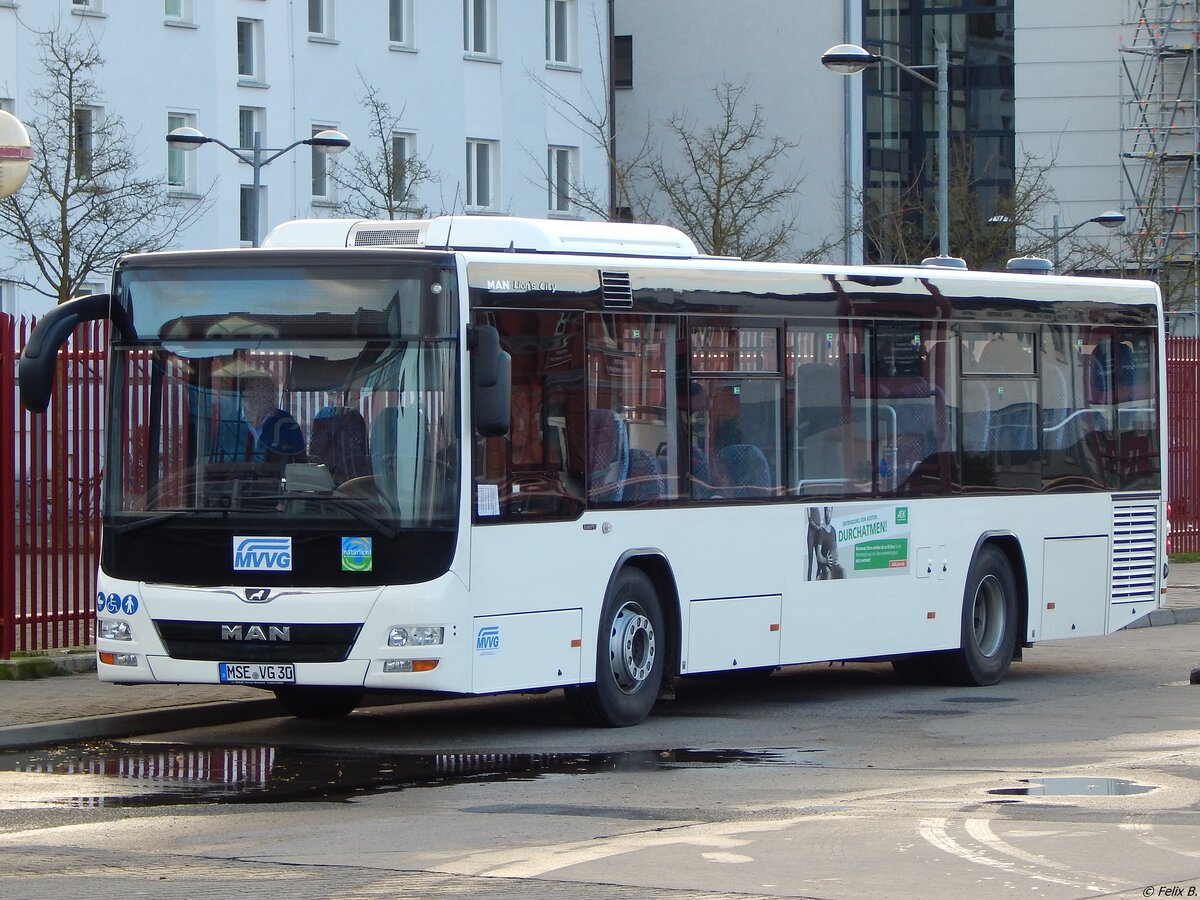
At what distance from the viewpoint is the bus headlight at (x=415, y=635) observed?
12.4 metres

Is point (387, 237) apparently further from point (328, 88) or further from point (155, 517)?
point (328, 88)

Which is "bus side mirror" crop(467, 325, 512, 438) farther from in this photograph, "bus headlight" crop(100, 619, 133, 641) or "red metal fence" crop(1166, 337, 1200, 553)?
"red metal fence" crop(1166, 337, 1200, 553)

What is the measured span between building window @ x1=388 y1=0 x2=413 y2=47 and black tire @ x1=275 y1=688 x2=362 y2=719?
3910 cm

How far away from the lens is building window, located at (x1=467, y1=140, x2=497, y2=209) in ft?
177

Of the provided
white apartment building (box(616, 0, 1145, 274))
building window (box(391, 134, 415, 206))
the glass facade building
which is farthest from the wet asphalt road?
the glass facade building

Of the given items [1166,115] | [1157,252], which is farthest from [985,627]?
[1166,115]

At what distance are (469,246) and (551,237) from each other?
1.71 ft

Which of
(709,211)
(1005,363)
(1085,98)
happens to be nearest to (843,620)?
(1005,363)

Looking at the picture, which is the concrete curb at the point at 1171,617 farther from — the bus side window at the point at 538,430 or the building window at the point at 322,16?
the building window at the point at 322,16

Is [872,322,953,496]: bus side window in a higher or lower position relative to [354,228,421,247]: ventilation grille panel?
lower

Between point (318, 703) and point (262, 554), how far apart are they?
2.15 metres

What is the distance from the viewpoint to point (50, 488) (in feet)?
52.2

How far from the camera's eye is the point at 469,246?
13312mm

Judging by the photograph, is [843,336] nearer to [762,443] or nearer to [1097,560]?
[762,443]
